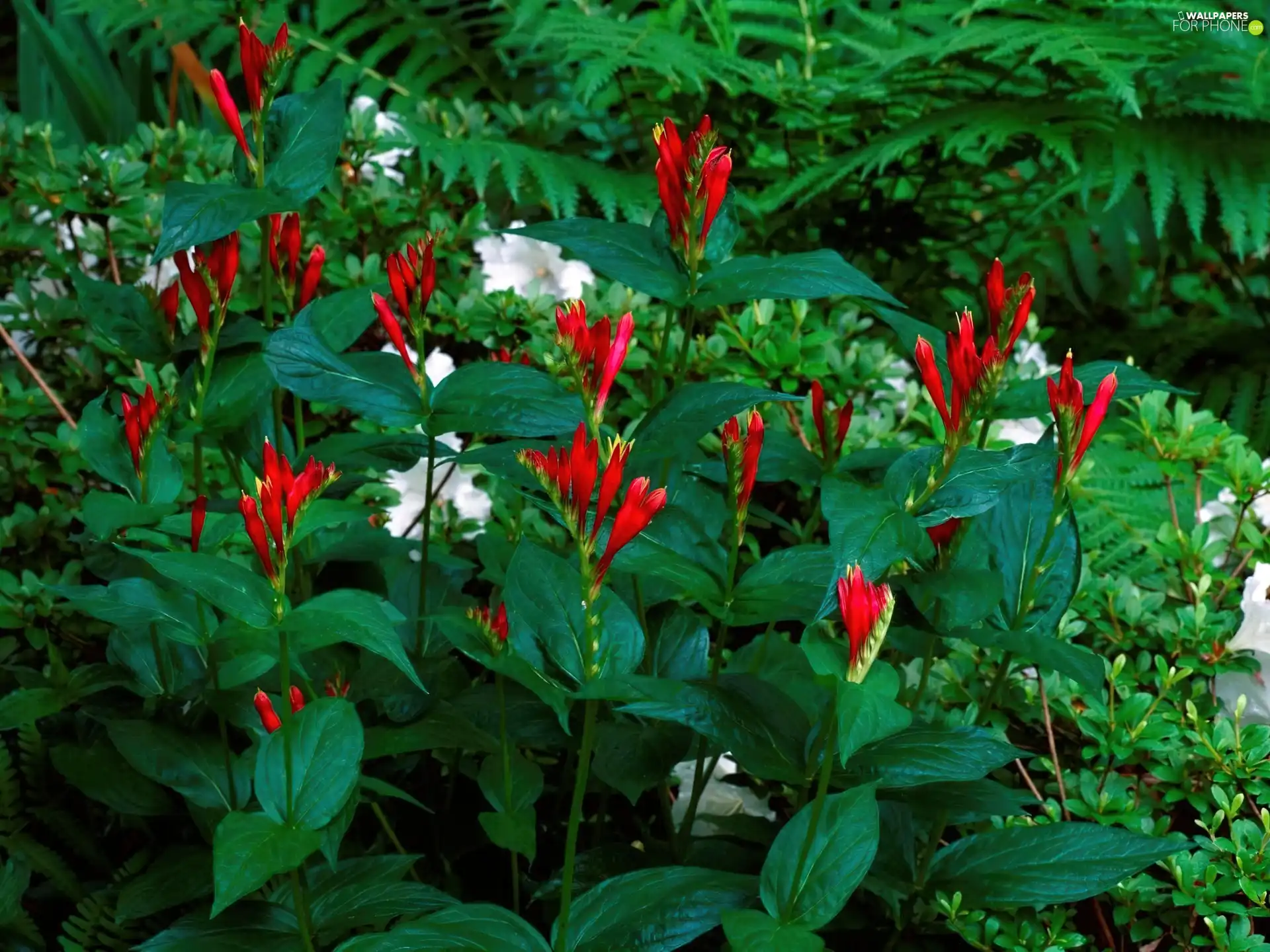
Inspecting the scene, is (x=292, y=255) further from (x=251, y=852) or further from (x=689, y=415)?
(x=251, y=852)

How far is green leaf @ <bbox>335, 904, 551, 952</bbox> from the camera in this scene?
783mm

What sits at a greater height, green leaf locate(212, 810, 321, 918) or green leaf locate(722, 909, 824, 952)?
green leaf locate(212, 810, 321, 918)

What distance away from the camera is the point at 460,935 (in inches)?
31.3

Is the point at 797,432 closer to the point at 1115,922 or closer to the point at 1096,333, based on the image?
the point at 1115,922

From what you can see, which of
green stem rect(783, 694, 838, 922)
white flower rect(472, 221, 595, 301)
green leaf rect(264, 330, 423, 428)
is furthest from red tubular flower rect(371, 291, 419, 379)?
white flower rect(472, 221, 595, 301)

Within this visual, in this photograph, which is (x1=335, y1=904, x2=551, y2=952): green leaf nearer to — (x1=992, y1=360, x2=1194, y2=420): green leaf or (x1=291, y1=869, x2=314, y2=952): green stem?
(x1=291, y1=869, x2=314, y2=952): green stem

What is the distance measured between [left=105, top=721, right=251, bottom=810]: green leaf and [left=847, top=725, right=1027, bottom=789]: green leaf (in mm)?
535

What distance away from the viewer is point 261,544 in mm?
783

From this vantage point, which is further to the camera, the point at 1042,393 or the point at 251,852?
the point at 1042,393

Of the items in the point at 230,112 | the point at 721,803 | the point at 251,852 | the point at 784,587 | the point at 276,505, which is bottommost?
the point at 721,803

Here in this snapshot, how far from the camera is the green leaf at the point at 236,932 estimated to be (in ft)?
3.02

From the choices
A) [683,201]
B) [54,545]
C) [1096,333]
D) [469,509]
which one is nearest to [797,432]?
[469,509]

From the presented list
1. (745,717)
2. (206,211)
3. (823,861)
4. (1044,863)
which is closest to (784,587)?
(745,717)

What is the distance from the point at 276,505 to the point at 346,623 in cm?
9
